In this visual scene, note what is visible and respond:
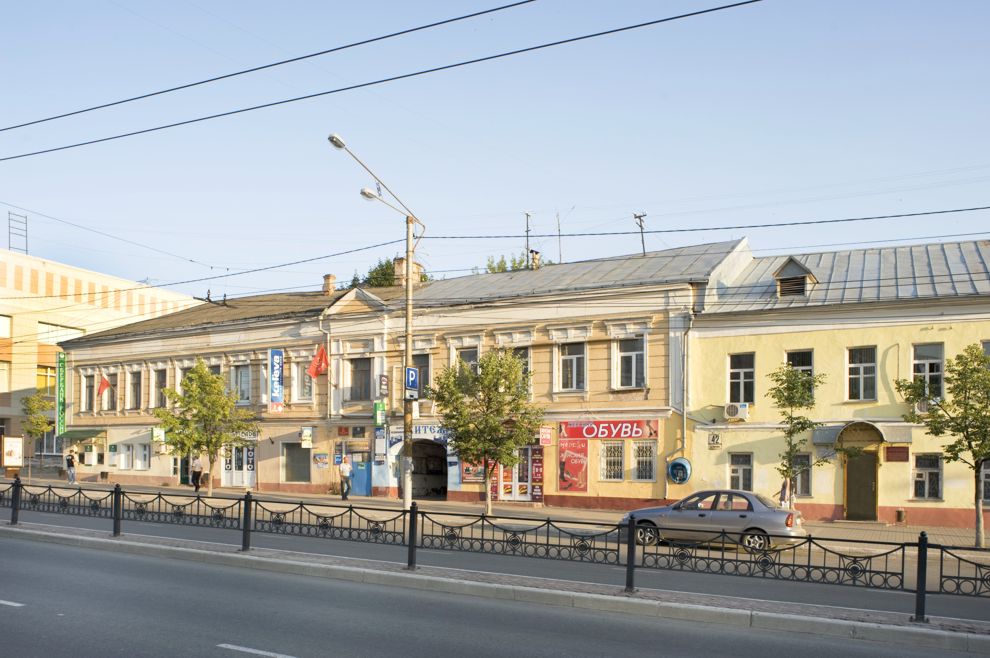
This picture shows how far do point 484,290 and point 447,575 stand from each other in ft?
78.8

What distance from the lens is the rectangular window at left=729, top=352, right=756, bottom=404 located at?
2903cm

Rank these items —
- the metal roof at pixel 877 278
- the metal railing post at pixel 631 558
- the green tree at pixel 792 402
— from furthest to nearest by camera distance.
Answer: the metal roof at pixel 877 278 < the green tree at pixel 792 402 < the metal railing post at pixel 631 558

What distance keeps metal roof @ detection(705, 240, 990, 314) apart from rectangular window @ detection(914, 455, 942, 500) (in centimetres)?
476

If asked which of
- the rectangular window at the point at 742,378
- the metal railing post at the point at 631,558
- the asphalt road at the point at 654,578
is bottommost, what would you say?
the asphalt road at the point at 654,578

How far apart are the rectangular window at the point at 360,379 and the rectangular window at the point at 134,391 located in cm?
1477

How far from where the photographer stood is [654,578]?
573 inches

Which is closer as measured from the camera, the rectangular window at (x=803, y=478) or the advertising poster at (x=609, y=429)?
the rectangular window at (x=803, y=478)

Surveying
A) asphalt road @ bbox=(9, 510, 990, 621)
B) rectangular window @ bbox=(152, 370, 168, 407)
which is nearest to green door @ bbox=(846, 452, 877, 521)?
asphalt road @ bbox=(9, 510, 990, 621)

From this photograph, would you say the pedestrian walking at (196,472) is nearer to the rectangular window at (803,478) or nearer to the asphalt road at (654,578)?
the asphalt road at (654,578)

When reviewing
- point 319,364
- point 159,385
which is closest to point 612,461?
point 319,364

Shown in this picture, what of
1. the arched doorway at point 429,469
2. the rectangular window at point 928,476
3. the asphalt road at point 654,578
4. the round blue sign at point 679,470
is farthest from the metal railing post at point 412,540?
the arched doorway at point 429,469

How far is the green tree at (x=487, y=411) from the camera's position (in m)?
29.4

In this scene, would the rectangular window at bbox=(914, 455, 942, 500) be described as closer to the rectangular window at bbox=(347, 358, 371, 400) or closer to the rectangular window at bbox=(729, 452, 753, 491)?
the rectangular window at bbox=(729, 452, 753, 491)

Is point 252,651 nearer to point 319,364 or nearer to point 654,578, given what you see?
point 654,578
